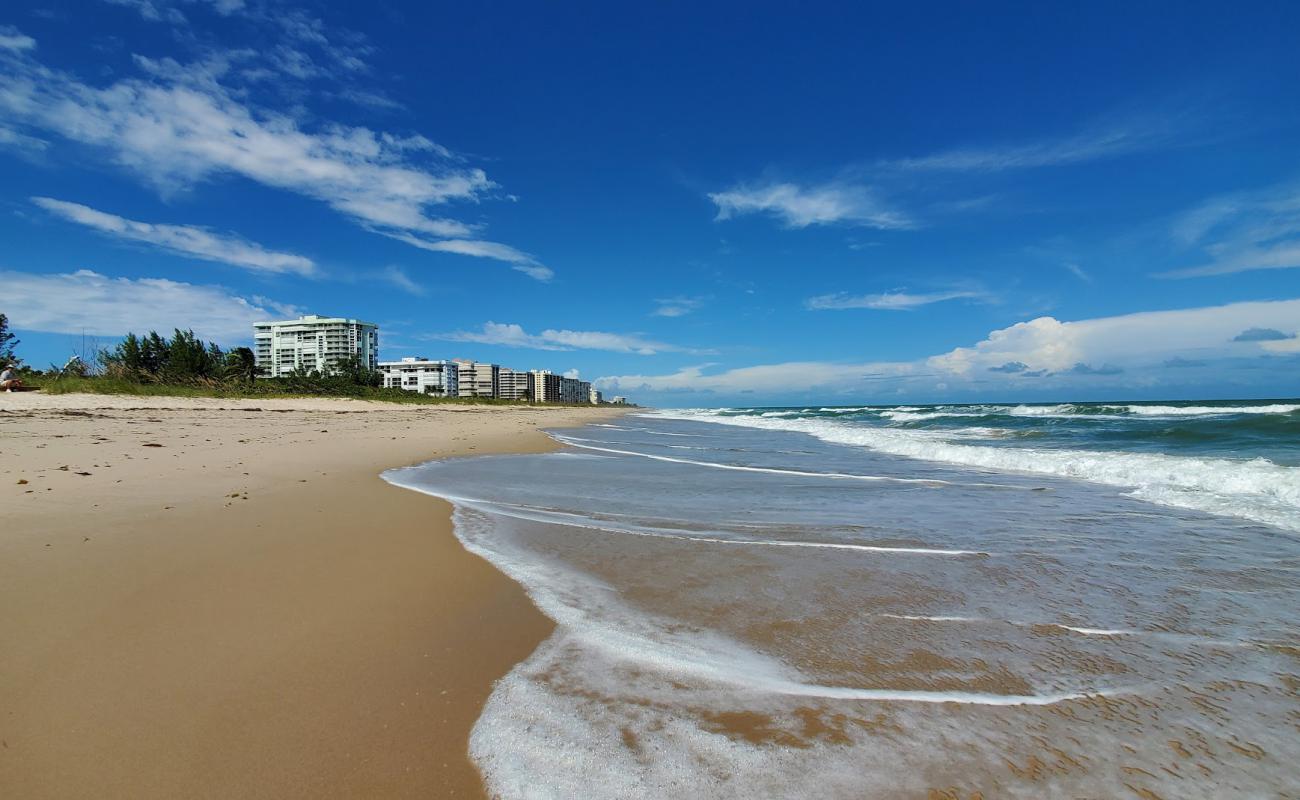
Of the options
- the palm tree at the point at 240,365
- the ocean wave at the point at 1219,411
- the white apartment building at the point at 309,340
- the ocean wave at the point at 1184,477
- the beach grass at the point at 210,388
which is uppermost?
the white apartment building at the point at 309,340

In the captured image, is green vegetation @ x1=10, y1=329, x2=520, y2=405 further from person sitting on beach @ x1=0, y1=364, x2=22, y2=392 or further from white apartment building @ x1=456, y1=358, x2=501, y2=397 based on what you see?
white apartment building @ x1=456, y1=358, x2=501, y2=397

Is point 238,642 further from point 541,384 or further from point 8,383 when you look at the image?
point 541,384

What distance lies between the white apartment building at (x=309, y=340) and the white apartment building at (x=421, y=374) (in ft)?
19.6

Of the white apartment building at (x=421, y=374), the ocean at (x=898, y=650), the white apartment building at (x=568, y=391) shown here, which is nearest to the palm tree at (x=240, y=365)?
the ocean at (x=898, y=650)

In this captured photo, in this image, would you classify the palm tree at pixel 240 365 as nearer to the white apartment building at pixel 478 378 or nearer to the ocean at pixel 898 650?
the ocean at pixel 898 650

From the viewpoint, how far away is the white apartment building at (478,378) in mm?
148625

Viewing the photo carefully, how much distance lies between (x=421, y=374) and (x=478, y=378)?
17.7m

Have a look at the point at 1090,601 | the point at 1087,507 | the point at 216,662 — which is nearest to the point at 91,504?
the point at 216,662

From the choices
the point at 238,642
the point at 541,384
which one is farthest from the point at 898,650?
the point at 541,384

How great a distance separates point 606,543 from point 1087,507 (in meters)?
5.64

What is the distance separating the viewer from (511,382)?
540 feet

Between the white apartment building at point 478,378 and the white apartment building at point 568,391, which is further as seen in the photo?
the white apartment building at point 568,391

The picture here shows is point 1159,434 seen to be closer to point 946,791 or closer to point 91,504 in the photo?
point 946,791

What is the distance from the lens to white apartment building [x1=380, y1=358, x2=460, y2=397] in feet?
441
